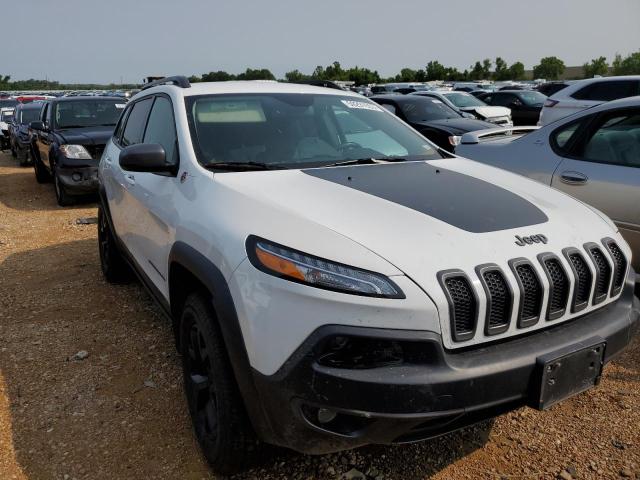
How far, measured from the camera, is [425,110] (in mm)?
10688

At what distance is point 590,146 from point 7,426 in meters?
4.18

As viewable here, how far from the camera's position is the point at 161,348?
11.9 feet

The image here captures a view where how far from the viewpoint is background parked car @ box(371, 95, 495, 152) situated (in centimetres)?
963

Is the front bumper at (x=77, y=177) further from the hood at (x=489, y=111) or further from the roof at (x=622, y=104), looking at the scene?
the hood at (x=489, y=111)

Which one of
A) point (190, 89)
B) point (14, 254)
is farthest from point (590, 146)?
point (14, 254)

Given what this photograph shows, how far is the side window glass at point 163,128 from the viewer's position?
2.99m

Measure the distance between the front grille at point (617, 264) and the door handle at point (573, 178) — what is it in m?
1.74

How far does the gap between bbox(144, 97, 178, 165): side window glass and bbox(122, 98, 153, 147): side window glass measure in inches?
6.7

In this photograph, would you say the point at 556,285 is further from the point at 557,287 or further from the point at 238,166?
the point at 238,166

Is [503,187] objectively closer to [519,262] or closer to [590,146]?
[519,262]

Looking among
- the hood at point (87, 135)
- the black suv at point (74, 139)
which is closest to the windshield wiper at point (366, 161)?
the black suv at point (74, 139)

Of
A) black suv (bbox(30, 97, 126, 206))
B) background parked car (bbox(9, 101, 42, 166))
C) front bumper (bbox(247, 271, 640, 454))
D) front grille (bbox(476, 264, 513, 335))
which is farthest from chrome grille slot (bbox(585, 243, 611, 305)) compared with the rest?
background parked car (bbox(9, 101, 42, 166))

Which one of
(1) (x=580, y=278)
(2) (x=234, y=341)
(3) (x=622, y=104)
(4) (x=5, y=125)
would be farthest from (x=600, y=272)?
(4) (x=5, y=125)

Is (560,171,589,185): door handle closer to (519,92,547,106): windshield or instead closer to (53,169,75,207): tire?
(53,169,75,207): tire
